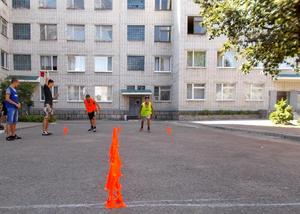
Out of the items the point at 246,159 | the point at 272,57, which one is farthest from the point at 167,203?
the point at 272,57

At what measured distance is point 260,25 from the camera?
12953 millimetres

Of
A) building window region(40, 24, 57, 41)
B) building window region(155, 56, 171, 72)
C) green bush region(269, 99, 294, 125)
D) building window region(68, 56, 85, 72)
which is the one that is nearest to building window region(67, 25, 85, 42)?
building window region(40, 24, 57, 41)

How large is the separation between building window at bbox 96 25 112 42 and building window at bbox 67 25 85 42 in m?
1.52

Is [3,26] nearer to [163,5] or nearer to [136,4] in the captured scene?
[136,4]

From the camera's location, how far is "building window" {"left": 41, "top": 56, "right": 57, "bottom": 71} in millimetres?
33062

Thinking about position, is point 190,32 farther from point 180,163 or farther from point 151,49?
point 180,163

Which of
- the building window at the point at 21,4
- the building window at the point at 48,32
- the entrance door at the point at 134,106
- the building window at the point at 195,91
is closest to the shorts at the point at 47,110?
the building window at the point at 195,91

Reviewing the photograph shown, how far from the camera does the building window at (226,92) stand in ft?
103

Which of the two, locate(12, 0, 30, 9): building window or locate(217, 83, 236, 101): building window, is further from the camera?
locate(12, 0, 30, 9): building window

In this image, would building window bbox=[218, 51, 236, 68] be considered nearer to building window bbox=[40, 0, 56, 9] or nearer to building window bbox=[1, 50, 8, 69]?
building window bbox=[40, 0, 56, 9]

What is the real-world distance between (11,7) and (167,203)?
33.7m

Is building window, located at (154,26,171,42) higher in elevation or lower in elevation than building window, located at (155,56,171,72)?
higher

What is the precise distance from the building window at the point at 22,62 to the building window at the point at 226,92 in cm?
1920

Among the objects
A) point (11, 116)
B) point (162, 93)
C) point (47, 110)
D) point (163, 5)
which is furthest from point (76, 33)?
point (11, 116)
